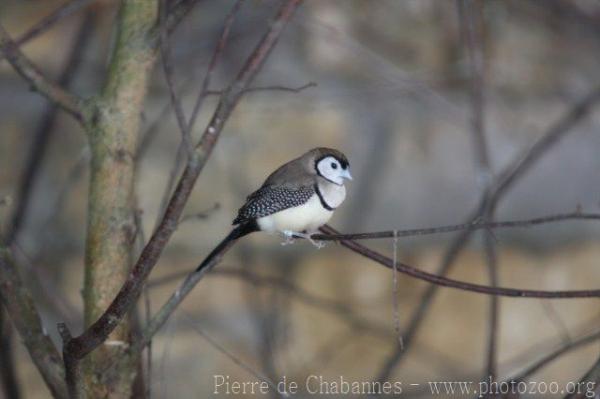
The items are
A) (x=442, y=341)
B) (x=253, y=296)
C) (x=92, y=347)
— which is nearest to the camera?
(x=92, y=347)

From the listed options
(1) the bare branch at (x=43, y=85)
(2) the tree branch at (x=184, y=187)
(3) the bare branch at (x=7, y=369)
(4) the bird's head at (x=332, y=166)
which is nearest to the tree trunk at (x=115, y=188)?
(1) the bare branch at (x=43, y=85)

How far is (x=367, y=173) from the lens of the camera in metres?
2.24

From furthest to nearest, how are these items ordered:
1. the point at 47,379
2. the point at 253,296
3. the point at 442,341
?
the point at 442,341 < the point at 253,296 < the point at 47,379

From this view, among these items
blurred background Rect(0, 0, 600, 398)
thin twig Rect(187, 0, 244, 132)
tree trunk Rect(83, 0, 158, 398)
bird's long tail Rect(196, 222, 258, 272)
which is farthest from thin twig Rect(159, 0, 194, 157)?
blurred background Rect(0, 0, 600, 398)

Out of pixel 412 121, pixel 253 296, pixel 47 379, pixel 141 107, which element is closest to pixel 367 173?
pixel 412 121

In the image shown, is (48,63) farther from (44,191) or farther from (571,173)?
(571,173)

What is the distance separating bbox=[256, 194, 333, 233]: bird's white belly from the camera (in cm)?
135

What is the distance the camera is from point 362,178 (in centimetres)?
224

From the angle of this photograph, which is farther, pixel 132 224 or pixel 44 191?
pixel 44 191

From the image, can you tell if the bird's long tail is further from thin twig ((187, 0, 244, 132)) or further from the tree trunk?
thin twig ((187, 0, 244, 132))

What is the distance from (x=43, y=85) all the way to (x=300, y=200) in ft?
1.24

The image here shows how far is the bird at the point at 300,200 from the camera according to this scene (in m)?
1.35

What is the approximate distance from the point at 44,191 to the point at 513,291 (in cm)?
135

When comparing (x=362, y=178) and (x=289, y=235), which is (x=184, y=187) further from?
(x=362, y=178)
